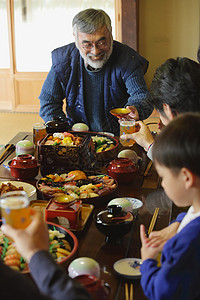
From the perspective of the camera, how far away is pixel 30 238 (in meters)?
1.08

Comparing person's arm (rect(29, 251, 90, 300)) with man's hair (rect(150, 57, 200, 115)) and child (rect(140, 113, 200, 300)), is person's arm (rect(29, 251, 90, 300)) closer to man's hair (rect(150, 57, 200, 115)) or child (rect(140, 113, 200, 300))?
child (rect(140, 113, 200, 300))

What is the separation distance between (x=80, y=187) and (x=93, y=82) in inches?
54.5

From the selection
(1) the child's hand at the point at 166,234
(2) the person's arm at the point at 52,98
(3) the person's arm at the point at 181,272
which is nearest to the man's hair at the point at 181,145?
(3) the person's arm at the point at 181,272

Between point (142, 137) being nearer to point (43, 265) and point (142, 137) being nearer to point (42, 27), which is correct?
point (43, 265)

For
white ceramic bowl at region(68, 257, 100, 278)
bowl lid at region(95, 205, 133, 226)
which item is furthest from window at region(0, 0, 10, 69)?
white ceramic bowl at region(68, 257, 100, 278)

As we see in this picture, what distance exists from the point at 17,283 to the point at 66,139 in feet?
5.39

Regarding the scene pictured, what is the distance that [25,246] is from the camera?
1072 millimetres

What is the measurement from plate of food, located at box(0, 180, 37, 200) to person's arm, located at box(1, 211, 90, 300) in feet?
2.83

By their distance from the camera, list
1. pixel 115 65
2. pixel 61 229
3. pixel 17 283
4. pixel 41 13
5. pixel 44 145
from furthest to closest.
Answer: pixel 41 13
pixel 115 65
pixel 44 145
pixel 61 229
pixel 17 283

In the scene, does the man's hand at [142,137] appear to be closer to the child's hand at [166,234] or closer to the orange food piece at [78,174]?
the orange food piece at [78,174]

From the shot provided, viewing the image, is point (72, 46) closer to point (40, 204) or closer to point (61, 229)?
point (40, 204)

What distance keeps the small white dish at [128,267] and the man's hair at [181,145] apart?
0.39m

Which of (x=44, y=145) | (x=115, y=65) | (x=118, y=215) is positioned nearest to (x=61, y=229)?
(x=118, y=215)

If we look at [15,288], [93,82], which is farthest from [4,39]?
[15,288]
